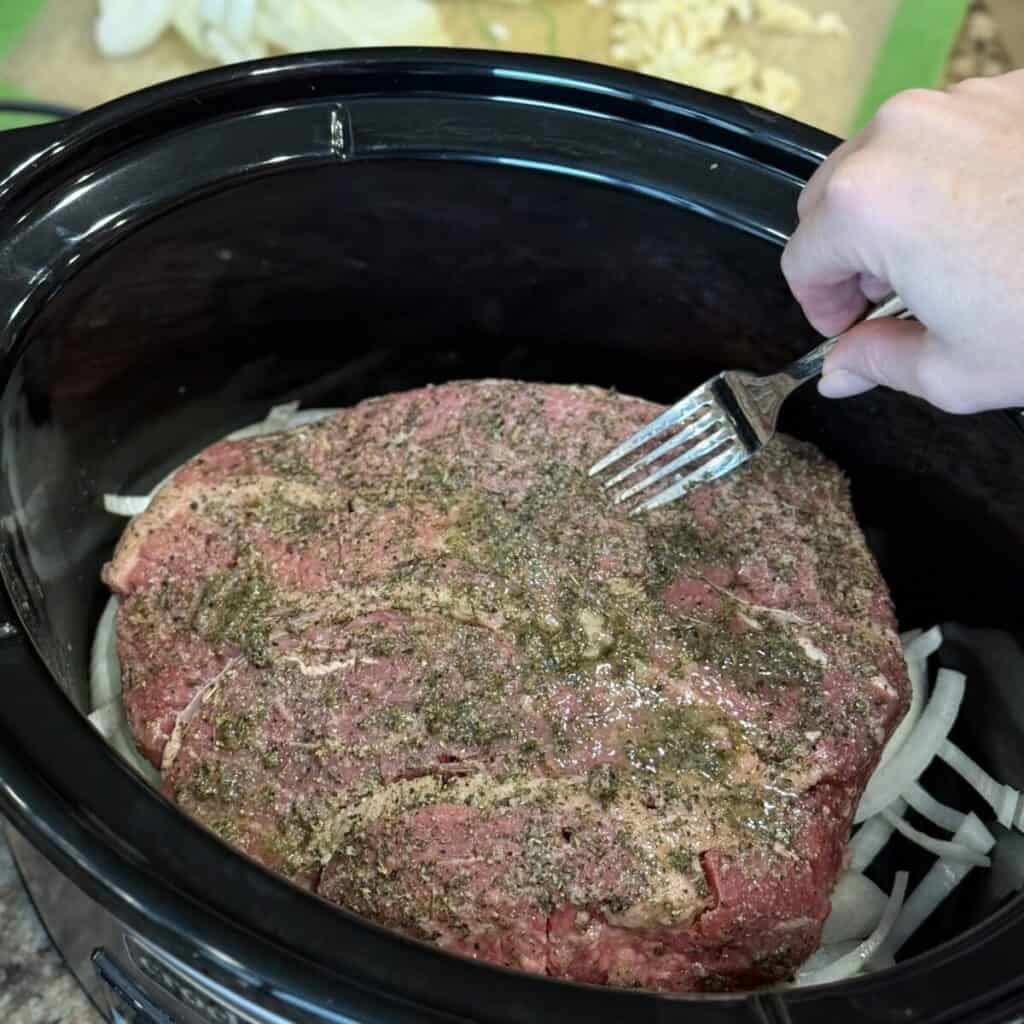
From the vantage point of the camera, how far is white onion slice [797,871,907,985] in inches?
46.1

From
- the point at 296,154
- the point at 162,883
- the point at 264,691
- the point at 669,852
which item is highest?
the point at 296,154

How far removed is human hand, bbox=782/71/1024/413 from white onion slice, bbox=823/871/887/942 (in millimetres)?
614

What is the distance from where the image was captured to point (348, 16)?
241cm

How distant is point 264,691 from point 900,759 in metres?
0.75

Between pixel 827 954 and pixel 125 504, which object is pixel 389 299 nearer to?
pixel 125 504

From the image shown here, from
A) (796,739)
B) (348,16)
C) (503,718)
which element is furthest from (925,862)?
(348,16)

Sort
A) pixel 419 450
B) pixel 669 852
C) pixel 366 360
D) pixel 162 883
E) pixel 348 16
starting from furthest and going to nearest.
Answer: pixel 348 16 → pixel 366 360 → pixel 419 450 → pixel 669 852 → pixel 162 883

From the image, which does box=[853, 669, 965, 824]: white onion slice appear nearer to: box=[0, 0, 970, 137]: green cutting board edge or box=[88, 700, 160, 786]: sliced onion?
box=[88, 700, 160, 786]: sliced onion

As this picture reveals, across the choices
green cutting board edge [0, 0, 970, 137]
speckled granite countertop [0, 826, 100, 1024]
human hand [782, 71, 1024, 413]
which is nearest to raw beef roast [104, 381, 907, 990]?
speckled granite countertop [0, 826, 100, 1024]

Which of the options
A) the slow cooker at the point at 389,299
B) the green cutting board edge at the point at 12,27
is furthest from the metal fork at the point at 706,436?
the green cutting board edge at the point at 12,27

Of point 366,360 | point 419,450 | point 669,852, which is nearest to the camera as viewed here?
point 669,852

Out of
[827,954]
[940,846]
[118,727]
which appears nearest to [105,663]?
[118,727]

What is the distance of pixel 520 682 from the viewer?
45.6 inches

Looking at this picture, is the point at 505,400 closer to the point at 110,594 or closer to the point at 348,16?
the point at 110,594
